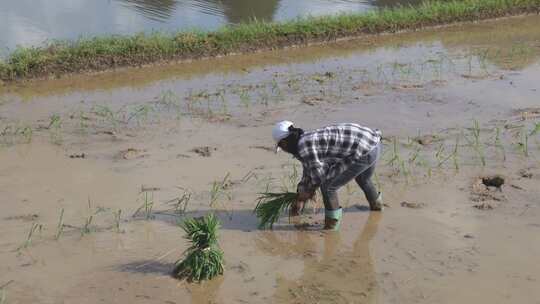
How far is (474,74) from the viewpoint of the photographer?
8.88m

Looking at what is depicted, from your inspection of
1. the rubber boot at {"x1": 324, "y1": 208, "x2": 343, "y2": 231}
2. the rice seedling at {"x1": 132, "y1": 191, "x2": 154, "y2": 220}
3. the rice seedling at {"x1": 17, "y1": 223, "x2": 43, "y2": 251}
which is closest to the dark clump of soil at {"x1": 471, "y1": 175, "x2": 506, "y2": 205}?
the rubber boot at {"x1": 324, "y1": 208, "x2": 343, "y2": 231}

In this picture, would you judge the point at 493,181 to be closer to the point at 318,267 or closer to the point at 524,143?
the point at 524,143

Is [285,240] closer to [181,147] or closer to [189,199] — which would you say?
[189,199]

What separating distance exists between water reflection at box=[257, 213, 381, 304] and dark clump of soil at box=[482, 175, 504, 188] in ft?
3.64

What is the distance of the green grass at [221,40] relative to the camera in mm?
8461

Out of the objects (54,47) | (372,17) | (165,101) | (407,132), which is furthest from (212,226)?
(372,17)

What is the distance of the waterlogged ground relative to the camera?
12.7 feet

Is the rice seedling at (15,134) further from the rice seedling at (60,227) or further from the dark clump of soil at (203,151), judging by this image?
the rice seedling at (60,227)

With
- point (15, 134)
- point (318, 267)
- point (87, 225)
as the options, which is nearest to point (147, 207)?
point (87, 225)

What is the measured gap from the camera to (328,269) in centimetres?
405

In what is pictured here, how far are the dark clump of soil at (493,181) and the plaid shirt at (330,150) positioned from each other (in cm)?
136

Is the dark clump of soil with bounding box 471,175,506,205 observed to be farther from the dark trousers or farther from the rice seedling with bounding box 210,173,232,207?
the rice seedling with bounding box 210,173,232,207

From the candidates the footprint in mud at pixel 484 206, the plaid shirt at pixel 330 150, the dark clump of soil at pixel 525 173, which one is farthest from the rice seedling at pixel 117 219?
the dark clump of soil at pixel 525 173

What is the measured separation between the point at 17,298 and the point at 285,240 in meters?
1.73
